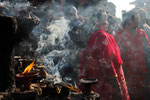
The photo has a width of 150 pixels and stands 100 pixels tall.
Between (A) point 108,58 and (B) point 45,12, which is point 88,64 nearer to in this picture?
(A) point 108,58

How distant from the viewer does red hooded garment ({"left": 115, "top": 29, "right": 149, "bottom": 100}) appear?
5.08m

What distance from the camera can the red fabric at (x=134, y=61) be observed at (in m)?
5.08

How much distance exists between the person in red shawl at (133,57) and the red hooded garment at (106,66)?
140 centimetres

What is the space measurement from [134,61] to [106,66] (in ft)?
6.15

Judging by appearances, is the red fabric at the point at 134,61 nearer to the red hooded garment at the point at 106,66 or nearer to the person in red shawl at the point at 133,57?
the person in red shawl at the point at 133,57

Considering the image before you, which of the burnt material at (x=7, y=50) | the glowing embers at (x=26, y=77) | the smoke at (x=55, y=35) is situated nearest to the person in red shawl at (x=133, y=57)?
the smoke at (x=55, y=35)

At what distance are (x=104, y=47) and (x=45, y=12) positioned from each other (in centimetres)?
647

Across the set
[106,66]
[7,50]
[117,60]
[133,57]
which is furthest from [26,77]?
[133,57]

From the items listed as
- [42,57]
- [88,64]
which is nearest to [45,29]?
[42,57]

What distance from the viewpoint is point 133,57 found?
515cm

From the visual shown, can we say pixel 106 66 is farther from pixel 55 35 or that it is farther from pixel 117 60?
pixel 55 35

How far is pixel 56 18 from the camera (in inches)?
367

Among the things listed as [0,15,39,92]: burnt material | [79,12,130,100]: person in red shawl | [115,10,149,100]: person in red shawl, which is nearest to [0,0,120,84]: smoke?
[79,12,130,100]: person in red shawl

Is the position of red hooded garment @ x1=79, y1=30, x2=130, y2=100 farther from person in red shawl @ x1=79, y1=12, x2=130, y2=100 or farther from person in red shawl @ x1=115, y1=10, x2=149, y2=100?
person in red shawl @ x1=115, y1=10, x2=149, y2=100
